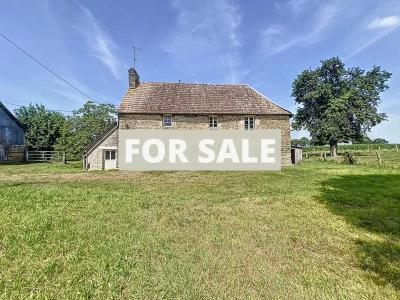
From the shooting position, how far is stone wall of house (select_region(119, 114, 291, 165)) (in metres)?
→ 21.4

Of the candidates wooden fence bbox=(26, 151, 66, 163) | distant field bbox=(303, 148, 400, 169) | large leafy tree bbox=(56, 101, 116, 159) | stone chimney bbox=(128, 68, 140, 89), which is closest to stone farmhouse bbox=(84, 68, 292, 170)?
stone chimney bbox=(128, 68, 140, 89)

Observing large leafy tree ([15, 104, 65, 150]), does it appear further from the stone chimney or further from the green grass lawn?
the green grass lawn

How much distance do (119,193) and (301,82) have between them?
1482 inches

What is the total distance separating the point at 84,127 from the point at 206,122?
62.9ft

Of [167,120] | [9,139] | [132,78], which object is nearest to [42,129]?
[9,139]

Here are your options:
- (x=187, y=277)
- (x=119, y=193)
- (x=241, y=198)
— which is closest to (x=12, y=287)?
(x=187, y=277)

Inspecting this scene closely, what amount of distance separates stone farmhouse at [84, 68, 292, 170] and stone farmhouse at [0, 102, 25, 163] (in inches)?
647

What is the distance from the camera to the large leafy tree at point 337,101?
113ft

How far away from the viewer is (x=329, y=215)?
671 cm

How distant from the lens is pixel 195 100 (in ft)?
75.0

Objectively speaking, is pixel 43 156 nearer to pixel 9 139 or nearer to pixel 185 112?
pixel 9 139

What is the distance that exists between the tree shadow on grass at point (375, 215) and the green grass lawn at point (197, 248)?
3 cm

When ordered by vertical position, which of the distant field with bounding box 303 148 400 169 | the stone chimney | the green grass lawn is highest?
the stone chimney

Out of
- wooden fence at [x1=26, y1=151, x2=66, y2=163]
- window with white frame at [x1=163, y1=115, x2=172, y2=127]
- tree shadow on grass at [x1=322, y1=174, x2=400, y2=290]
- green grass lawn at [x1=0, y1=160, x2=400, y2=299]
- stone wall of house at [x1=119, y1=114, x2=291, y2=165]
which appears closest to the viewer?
green grass lawn at [x1=0, y1=160, x2=400, y2=299]
